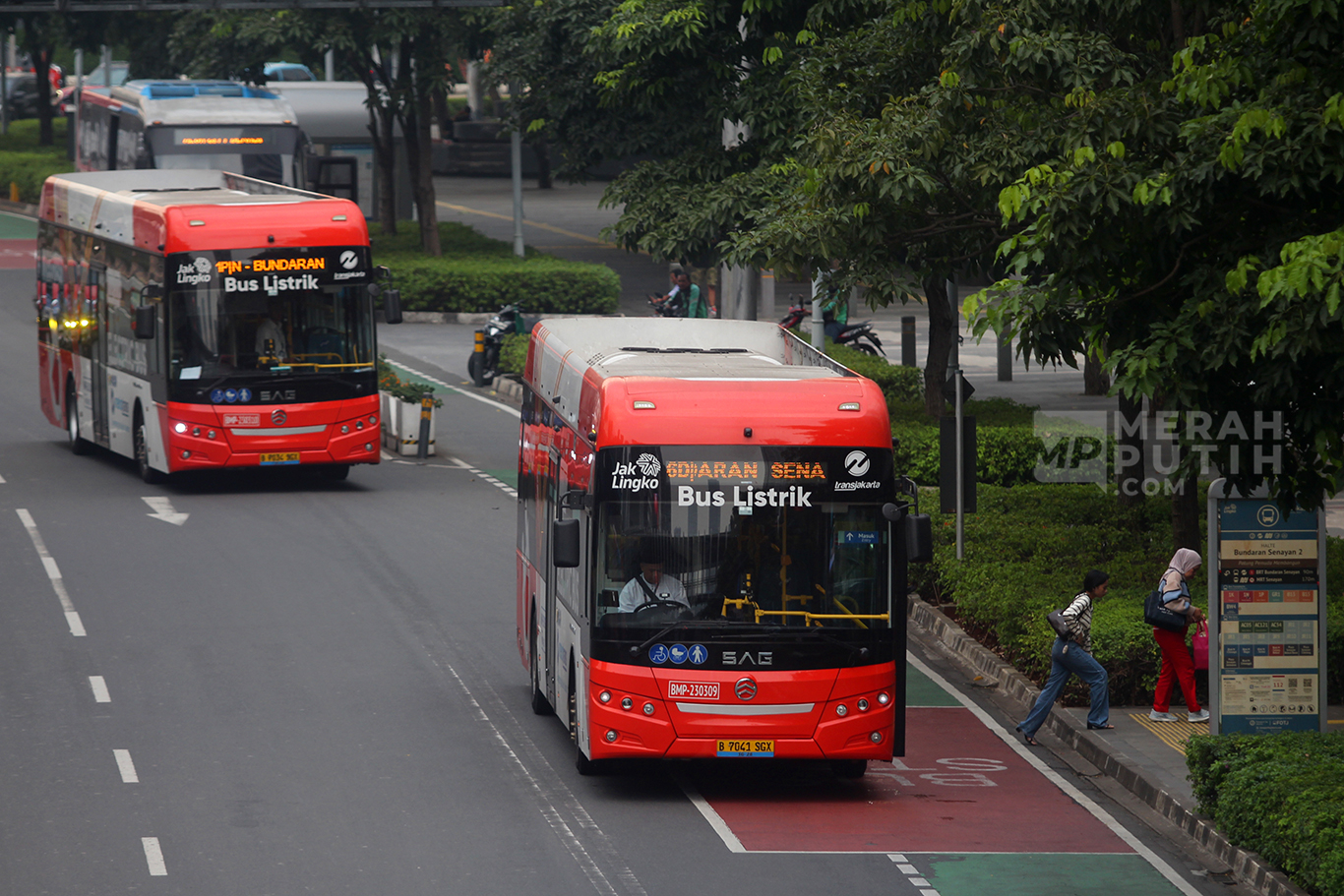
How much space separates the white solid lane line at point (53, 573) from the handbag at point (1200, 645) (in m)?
9.71

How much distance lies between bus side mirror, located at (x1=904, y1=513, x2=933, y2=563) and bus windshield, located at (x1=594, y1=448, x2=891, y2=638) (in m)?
0.21

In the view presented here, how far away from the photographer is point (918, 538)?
12.7m

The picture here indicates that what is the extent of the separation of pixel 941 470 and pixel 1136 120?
6.86 metres

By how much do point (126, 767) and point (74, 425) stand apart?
15351 millimetres

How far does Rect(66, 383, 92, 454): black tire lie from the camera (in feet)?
92.3

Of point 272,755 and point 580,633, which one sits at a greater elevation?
point 580,633

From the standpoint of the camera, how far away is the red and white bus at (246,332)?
78.8 ft

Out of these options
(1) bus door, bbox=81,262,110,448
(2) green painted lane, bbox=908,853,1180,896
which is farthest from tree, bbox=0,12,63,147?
(2) green painted lane, bbox=908,853,1180,896

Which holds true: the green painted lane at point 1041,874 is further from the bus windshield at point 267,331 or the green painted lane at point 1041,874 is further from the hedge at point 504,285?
the hedge at point 504,285

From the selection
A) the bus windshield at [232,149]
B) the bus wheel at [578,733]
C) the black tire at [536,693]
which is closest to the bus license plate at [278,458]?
the black tire at [536,693]

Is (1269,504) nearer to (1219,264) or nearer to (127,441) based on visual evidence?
(1219,264)

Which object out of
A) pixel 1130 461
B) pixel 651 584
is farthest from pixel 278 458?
pixel 651 584

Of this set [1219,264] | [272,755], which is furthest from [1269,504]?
[272,755]

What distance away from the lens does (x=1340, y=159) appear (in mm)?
10539
